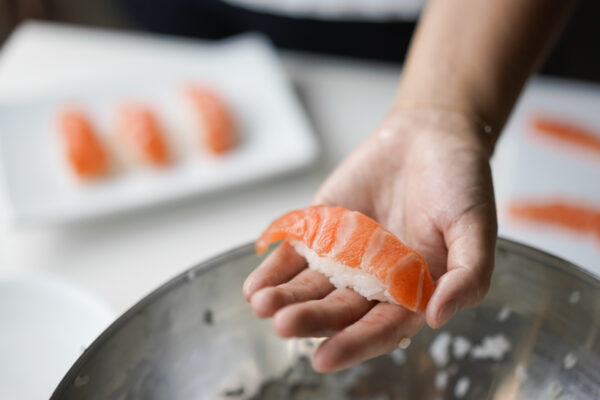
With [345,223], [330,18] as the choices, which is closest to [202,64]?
[330,18]

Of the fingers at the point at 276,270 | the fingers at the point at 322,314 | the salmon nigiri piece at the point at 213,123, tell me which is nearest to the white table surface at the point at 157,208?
the salmon nigiri piece at the point at 213,123

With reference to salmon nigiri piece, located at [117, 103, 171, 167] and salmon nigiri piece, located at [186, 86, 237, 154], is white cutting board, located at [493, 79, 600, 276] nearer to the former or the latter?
salmon nigiri piece, located at [186, 86, 237, 154]

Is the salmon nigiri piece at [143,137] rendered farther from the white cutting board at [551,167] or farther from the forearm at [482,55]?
the white cutting board at [551,167]

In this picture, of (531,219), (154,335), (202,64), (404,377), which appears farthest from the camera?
(202,64)

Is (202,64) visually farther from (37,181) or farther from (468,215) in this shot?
(468,215)

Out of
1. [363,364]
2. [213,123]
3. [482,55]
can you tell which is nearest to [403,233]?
[363,364]

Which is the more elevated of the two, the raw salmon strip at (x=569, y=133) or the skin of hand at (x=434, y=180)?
the skin of hand at (x=434, y=180)

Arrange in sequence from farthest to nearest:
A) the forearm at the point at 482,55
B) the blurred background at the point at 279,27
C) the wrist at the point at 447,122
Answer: the blurred background at the point at 279,27
the forearm at the point at 482,55
the wrist at the point at 447,122
